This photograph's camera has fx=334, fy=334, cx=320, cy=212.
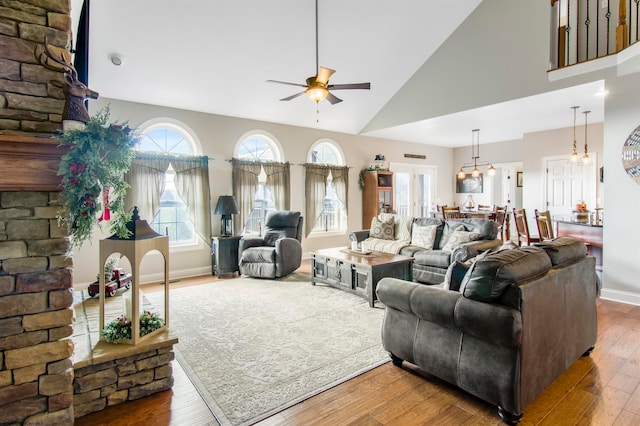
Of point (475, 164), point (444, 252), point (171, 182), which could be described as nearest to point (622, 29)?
point (444, 252)

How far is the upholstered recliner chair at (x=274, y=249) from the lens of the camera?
5.23 metres

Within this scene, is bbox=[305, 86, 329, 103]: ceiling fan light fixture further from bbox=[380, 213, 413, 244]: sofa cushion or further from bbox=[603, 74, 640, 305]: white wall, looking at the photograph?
bbox=[603, 74, 640, 305]: white wall

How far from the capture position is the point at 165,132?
18.0 feet

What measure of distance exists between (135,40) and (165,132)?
161 centimetres

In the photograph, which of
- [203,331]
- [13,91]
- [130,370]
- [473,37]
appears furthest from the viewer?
[473,37]

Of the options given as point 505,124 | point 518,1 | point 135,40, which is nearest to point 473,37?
point 518,1

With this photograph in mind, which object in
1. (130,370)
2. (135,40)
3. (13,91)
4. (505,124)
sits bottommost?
(130,370)

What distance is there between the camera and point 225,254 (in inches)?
218

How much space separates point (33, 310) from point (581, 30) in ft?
22.4

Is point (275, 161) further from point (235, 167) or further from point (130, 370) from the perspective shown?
point (130, 370)

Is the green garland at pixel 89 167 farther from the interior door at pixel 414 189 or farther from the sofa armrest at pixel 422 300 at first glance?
the interior door at pixel 414 189

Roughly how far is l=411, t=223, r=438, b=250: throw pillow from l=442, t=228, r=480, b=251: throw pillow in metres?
0.28

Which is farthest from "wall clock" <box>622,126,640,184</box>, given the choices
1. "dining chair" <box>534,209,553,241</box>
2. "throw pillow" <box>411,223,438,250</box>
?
"throw pillow" <box>411,223,438,250</box>

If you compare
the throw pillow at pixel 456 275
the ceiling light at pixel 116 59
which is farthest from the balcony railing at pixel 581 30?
the ceiling light at pixel 116 59
